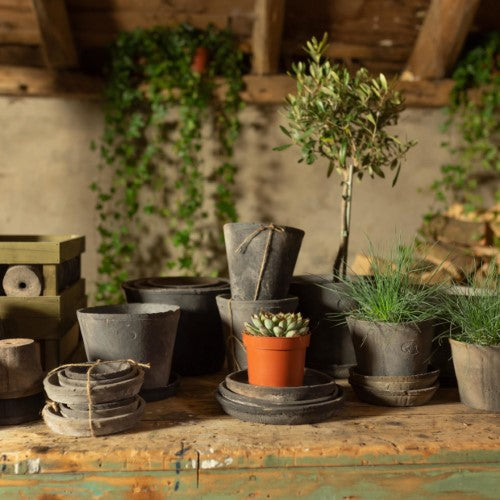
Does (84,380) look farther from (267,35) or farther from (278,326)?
(267,35)

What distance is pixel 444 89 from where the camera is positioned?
15.4 ft

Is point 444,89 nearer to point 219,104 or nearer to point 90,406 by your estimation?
point 219,104

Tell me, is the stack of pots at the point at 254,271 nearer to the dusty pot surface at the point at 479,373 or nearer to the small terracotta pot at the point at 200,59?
the dusty pot surface at the point at 479,373

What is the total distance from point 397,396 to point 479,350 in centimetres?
25

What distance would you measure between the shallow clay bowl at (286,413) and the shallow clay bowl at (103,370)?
29 centimetres

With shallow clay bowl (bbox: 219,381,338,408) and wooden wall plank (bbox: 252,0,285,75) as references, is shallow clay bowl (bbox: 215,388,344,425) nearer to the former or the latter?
shallow clay bowl (bbox: 219,381,338,408)

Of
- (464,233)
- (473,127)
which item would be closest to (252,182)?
(464,233)

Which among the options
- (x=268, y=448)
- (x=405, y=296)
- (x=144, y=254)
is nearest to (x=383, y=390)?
(x=405, y=296)

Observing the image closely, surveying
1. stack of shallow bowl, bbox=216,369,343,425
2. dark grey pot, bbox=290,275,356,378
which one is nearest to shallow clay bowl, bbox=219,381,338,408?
stack of shallow bowl, bbox=216,369,343,425

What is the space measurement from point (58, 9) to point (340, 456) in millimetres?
3620

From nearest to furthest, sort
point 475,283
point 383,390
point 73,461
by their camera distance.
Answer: point 73,461, point 383,390, point 475,283

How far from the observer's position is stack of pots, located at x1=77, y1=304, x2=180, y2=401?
1.68 metres

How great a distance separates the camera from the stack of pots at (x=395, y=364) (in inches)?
68.4

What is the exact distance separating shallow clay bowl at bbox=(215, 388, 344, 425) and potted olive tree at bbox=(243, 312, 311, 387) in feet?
0.30
